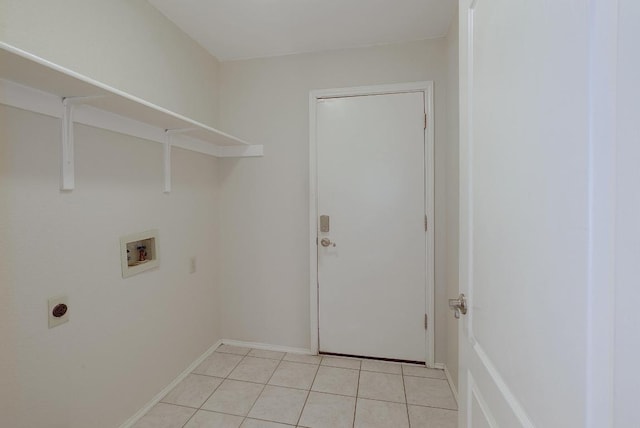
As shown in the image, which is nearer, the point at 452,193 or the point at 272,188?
the point at 452,193

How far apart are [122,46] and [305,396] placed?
7.78ft

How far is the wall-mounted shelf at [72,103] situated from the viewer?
0.94 m

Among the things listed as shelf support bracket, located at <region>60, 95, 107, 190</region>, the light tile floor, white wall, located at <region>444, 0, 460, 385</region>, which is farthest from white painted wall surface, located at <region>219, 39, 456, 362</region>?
shelf support bracket, located at <region>60, 95, 107, 190</region>

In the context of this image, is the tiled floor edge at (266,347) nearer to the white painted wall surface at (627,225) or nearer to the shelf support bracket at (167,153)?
the shelf support bracket at (167,153)

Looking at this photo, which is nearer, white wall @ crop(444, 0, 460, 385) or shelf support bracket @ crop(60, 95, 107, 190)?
Result: shelf support bracket @ crop(60, 95, 107, 190)

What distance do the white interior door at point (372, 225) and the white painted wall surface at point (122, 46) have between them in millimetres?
1007

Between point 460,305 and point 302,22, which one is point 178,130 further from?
point 460,305

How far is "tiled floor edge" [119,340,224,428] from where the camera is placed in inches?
61.3

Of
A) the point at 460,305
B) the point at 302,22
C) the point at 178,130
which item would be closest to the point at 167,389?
the point at 178,130

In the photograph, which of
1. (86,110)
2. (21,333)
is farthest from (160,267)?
(86,110)

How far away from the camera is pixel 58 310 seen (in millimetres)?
1210

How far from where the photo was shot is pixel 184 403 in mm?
1730

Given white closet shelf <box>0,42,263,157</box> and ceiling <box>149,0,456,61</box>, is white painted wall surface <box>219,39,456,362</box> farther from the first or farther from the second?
white closet shelf <box>0,42,263,157</box>

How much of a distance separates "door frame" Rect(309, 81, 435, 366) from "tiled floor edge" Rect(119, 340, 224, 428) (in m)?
0.87
